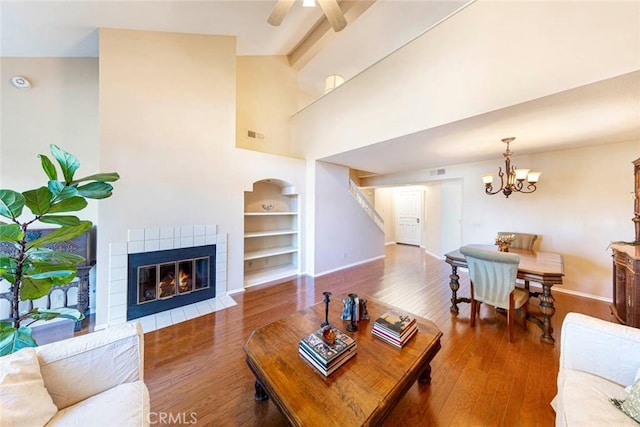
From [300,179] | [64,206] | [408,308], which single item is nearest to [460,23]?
[300,179]

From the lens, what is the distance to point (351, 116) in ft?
11.7

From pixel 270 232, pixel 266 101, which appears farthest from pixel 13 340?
pixel 266 101

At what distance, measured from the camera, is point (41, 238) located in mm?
1269

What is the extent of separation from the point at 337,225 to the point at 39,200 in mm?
4204

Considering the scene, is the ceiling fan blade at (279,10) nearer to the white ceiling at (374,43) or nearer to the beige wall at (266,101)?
the white ceiling at (374,43)

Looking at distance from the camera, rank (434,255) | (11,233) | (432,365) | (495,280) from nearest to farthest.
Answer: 1. (11,233)
2. (432,365)
3. (495,280)
4. (434,255)

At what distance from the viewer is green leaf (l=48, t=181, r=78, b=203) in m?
1.23

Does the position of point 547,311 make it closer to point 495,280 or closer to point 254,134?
point 495,280

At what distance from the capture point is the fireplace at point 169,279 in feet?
9.12

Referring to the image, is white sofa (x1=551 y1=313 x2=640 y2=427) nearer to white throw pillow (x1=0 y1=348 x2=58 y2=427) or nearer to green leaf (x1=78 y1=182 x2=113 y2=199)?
white throw pillow (x1=0 y1=348 x2=58 y2=427)

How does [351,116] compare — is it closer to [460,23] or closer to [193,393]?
[460,23]

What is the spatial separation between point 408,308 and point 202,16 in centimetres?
496

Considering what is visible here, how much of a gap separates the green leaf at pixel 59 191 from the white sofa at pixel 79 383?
0.77 metres

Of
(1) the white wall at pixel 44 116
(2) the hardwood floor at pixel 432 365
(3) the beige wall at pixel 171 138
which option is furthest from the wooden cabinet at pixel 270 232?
(1) the white wall at pixel 44 116
